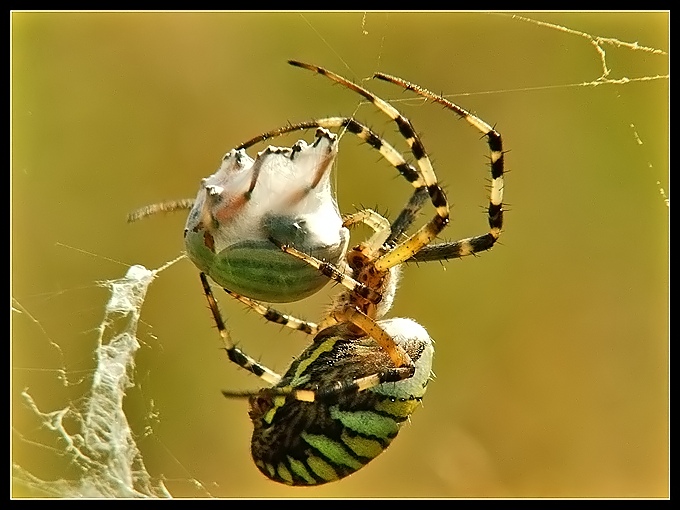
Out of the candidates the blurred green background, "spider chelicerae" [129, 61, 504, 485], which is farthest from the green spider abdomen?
the blurred green background

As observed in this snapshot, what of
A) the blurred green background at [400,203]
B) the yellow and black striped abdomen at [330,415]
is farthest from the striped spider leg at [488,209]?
the blurred green background at [400,203]

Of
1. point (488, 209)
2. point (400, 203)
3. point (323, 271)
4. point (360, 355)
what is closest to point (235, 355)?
point (360, 355)

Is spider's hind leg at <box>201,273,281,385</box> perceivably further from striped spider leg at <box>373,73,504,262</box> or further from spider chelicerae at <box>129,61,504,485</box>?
striped spider leg at <box>373,73,504,262</box>

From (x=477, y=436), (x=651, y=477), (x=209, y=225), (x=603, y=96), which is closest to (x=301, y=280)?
(x=209, y=225)

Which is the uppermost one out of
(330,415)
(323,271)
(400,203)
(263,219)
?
(400,203)

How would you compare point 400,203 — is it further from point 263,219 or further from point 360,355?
point 263,219

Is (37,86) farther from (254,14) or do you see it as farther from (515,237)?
(515,237)

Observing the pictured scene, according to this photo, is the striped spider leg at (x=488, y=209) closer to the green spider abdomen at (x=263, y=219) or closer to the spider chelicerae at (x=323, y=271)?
the spider chelicerae at (x=323, y=271)
